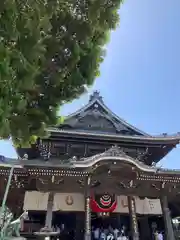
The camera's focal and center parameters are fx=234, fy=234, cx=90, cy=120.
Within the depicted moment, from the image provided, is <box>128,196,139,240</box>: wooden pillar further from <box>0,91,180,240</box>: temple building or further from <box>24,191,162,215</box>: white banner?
<box>24,191,162,215</box>: white banner

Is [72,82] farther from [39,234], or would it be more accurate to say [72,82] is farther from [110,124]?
[110,124]

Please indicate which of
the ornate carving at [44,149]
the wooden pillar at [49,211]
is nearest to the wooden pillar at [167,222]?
the wooden pillar at [49,211]

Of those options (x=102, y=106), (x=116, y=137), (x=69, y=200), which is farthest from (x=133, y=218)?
(x=102, y=106)

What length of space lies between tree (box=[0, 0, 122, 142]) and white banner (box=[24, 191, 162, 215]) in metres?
7.63

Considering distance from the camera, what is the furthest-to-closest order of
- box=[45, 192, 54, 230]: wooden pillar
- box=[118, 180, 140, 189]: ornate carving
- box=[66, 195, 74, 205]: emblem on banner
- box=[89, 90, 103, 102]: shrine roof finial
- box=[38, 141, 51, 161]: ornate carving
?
box=[89, 90, 103, 102]: shrine roof finial
box=[38, 141, 51, 161]: ornate carving
box=[66, 195, 74, 205]: emblem on banner
box=[118, 180, 140, 189]: ornate carving
box=[45, 192, 54, 230]: wooden pillar

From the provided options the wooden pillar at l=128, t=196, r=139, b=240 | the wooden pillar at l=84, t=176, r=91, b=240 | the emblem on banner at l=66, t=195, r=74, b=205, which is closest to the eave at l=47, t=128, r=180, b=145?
the wooden pillar at l=84, t=176, r=91, b=240

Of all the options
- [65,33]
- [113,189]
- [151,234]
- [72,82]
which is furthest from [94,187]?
[65,33]

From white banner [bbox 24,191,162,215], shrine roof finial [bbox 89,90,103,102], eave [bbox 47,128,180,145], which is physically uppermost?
shrine roof finial [bbox 89,90,103,102]

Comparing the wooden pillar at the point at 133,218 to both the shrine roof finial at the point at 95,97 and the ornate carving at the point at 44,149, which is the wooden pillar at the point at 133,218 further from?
the shrine roof finial at the point at 95,97

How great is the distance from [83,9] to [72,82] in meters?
1.37

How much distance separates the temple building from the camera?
10531mm

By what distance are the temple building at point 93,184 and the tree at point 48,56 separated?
19.4ft

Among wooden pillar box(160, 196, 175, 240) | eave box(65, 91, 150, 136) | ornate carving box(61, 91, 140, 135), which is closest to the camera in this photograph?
wooden pillar box(160, 196, 175, 240)

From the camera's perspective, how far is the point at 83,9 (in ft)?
14.3
